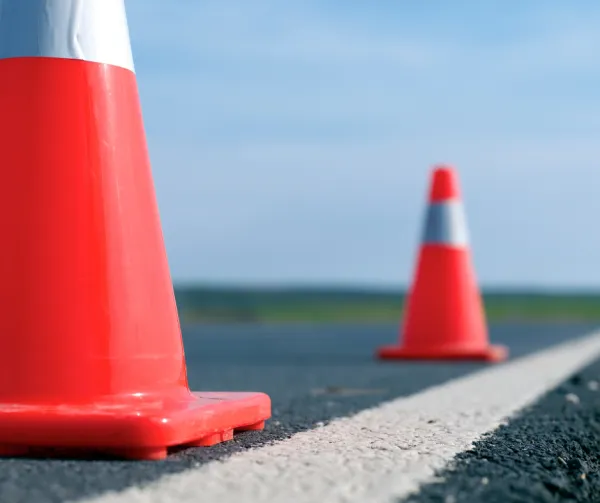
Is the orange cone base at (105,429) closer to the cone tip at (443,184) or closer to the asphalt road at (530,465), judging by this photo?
the asphalt road at (530,465)

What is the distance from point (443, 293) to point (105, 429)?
23.7ft

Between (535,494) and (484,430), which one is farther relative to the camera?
(484,430)

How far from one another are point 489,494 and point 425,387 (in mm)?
3837

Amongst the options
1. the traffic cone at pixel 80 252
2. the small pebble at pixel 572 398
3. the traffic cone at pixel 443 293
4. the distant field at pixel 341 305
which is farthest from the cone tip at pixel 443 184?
the distant field at pixel 341 305

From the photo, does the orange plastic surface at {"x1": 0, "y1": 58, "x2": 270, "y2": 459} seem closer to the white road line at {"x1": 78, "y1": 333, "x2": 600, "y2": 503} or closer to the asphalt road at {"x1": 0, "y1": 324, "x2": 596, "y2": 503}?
the asphalt road at {"x1": 0, "y1": 324, "x2": 596, "y2": 503}

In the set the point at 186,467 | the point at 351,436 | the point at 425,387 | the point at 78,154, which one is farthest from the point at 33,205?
the point at 425,387

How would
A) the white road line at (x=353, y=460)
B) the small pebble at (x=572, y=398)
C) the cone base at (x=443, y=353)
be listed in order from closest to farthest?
the white road line at (x=353, y=460) → the small pebble at (x=572, y=398) → the cone base at (x=443, y=353)

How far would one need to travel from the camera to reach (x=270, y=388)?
7.00m

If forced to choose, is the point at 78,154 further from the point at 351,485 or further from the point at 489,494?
the point at 489,494

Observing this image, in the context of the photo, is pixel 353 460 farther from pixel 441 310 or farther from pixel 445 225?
pixel 445 225

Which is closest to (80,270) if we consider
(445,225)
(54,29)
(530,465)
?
(54,29)

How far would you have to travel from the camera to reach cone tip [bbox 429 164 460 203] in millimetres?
10664

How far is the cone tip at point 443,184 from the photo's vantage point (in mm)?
10664

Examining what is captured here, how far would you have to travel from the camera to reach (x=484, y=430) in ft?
14.5
